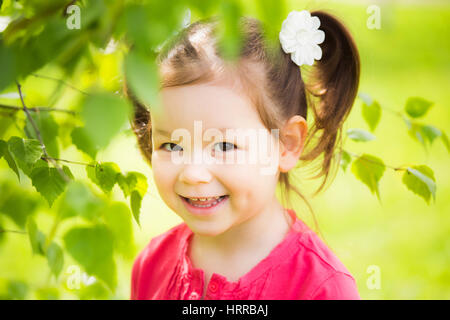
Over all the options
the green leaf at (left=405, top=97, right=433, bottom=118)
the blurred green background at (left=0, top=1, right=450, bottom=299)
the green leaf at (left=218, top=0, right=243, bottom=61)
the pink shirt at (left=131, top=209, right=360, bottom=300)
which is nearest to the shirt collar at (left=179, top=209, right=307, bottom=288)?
the pink shirt at (left=131, top=209, right=360, bottom=300)

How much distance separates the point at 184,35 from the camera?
1019 millimetres

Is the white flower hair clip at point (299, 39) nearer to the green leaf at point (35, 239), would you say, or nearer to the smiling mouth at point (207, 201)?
the smiling mouth at point (207, 201)

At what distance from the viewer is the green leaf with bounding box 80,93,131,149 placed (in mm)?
433

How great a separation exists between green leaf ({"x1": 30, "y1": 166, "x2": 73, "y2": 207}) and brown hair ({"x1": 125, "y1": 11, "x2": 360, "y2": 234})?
27cm

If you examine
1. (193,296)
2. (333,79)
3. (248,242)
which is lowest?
(193,296)

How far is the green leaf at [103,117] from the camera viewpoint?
0.43 m

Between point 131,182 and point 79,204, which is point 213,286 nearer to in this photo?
point 131,182

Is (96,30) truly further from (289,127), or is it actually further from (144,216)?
(144,216)

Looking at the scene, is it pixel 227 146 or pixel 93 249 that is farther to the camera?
pixel 227 146

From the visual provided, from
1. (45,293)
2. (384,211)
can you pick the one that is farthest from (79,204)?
(384,211)

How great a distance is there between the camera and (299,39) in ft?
3.34

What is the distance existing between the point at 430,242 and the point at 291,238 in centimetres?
144

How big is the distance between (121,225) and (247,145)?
1.14ft
